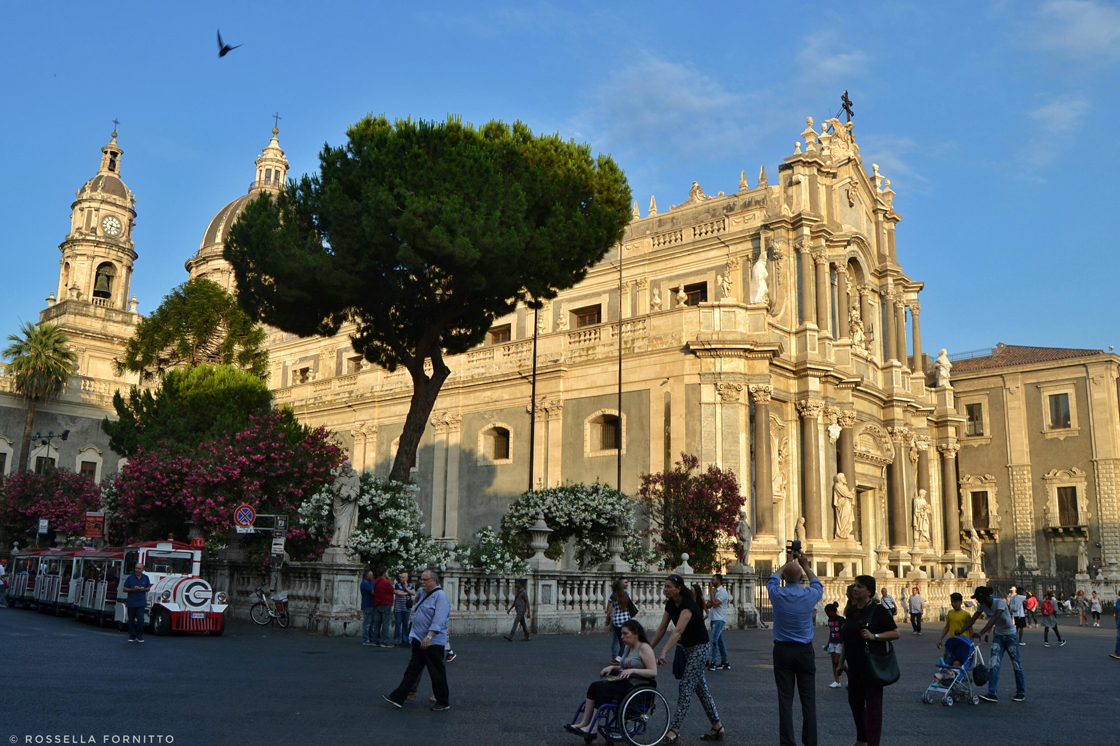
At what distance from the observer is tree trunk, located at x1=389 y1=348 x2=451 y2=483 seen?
72.6 feet

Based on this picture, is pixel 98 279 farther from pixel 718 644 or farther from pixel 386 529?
pixel 718 644

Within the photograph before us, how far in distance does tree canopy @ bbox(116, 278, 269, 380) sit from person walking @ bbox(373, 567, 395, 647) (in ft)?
81.2

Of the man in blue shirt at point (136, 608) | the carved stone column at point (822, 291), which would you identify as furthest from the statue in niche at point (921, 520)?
the man in blue shirt at point (136, 608)

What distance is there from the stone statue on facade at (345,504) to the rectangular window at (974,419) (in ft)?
132

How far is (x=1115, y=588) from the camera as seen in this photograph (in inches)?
1706

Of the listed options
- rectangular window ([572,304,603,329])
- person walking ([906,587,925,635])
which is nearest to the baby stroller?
person walking ([906,587,925,635])

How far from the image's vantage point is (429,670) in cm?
959

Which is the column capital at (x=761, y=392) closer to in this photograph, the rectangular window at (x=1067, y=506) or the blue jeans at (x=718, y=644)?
the blue jeans at (x=718, y=644)

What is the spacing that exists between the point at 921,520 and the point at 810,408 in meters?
10.6

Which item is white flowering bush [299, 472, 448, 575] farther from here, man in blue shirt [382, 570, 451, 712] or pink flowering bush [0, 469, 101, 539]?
pink flowering bush [0, 469, 101, 539]

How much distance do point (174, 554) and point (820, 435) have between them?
928 inches

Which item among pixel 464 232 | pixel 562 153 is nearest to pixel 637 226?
pixel 562 153

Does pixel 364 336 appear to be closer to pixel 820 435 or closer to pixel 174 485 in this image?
pixel 174 485

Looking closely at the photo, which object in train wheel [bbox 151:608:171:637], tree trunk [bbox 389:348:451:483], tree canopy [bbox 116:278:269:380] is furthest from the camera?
tree canopy [bbox 116:278:269:380]
